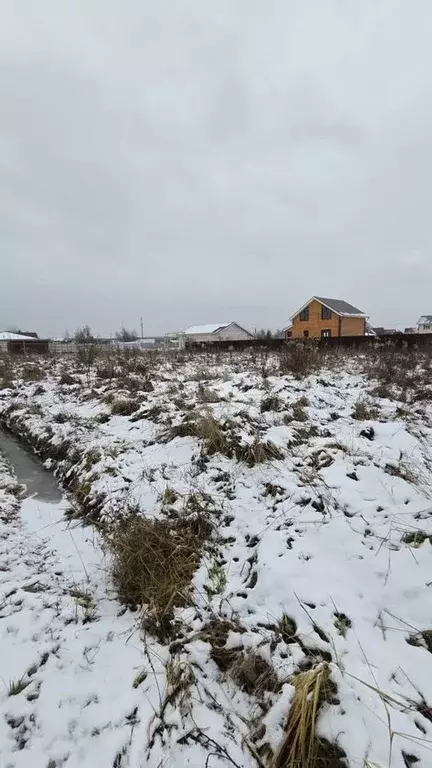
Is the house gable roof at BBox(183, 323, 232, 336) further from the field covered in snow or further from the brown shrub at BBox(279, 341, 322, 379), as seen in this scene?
the field covered in snow

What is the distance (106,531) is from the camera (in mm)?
3320

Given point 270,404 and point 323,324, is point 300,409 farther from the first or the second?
point 323,324

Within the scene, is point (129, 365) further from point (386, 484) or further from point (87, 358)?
point (386, 484)

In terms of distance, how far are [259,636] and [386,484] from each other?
183cm

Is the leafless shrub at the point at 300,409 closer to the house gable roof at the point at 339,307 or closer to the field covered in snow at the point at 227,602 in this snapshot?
the field covered in snow at the point at 227,602

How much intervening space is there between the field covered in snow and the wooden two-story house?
28482 millimetres

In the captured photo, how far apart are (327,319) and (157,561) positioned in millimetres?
32804

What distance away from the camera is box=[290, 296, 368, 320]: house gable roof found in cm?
3247

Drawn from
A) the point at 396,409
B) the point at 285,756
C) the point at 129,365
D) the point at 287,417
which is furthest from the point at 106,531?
the point at 129,365

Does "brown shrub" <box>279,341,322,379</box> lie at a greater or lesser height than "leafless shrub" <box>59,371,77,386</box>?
greater

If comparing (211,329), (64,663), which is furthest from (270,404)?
(211,329)

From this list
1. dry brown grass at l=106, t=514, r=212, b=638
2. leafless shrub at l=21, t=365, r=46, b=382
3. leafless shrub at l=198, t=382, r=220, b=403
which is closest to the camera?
dry brown grass at l=106, t=514, r=212, b=638

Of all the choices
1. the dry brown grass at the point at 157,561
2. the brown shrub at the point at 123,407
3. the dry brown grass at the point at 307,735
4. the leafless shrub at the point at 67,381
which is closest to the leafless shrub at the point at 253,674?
the dry brown grass at the point at 307,735

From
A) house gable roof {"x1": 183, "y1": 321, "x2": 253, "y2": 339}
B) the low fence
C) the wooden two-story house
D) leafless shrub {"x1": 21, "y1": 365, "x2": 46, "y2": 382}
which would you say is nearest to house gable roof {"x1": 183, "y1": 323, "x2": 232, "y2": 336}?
house gable roof {"x1": 183, "y1": 321, "x2": 253, "y2": 339}
